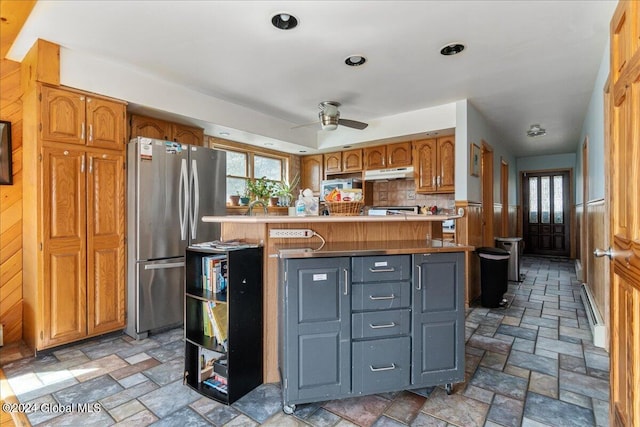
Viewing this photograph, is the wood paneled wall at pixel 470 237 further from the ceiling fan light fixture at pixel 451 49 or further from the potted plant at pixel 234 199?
the potted plant at pixel 234 199

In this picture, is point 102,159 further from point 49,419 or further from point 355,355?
point 355,355

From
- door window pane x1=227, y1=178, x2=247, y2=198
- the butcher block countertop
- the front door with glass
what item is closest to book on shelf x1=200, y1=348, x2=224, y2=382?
the butcher block countertop

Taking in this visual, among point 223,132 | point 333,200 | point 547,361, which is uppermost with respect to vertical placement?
point 223,132

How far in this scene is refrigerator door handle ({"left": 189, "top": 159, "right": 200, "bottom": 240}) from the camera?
3363 mm

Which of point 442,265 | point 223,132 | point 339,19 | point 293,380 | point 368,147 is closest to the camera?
point 293,380

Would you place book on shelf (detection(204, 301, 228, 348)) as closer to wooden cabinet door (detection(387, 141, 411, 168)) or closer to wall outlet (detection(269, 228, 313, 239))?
wall outlet (detection(269, 228, 313, 239))

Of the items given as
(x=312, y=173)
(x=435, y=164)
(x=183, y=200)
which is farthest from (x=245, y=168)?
(x=435, y=164)

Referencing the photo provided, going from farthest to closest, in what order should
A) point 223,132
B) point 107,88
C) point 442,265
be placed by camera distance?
point 223,132, point 107,88, point 442,265

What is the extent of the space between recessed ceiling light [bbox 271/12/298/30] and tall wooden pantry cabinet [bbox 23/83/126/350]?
1.74 m

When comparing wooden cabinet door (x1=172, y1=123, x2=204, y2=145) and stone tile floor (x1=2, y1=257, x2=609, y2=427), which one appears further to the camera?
wooden cabinet door (x1=172, y1=123, x2=204, y2=145)

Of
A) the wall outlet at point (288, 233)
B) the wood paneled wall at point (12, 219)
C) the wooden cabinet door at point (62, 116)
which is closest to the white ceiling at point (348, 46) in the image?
the wood paneled wall at point (12, 219)

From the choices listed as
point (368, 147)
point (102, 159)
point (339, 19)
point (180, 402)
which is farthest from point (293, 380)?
point (368, 147)

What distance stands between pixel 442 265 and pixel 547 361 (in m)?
1.42

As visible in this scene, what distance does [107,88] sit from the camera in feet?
9.56
